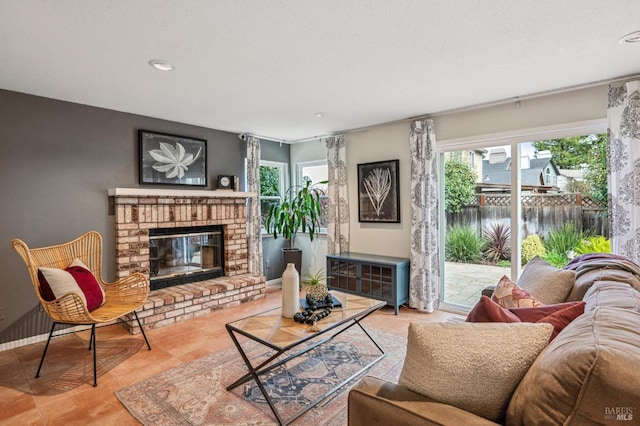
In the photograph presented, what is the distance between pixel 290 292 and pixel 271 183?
345 cm

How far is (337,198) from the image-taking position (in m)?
4.96

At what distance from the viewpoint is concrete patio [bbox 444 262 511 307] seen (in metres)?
3.94

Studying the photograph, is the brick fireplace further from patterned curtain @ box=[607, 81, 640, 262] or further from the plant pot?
patterned curtain @ box=[607, 81, 640, 262]

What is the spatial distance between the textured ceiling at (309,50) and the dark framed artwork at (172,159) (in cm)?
56

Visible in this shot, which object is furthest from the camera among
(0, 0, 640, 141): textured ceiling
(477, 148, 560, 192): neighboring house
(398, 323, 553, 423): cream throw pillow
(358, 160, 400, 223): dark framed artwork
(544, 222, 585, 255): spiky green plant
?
(358, 160, 400, 223): dark framed artwork

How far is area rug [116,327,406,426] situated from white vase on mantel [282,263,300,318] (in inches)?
20.6

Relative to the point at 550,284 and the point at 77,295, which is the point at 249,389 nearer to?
the point at 77,295

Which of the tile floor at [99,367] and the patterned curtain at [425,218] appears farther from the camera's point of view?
the patterned curtain at [425,218]

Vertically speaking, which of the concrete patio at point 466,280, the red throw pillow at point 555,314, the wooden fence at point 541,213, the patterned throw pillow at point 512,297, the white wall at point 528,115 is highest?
the white wall at point 528,115

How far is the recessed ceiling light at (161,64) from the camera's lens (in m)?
2.51

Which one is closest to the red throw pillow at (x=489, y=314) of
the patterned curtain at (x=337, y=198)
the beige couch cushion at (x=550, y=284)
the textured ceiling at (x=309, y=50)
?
the beige couch cushion at (x=550, y=284)

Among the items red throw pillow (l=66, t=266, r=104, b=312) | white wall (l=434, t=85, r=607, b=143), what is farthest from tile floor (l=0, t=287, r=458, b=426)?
white wall (l=434, t=85, r=607, b=143)

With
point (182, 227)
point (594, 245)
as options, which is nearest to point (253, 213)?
point (182, 227)

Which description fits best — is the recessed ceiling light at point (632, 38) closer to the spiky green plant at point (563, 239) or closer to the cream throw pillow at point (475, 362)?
the spiky green plant at point (563, 239)
